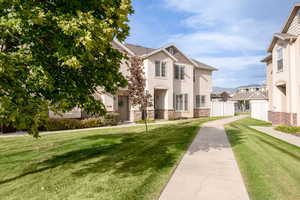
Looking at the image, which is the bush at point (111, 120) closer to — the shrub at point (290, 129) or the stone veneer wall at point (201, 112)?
the stone veneer wall at point (201, 112)

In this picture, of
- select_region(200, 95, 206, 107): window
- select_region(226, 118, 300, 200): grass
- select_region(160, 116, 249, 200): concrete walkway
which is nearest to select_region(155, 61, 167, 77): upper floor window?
select_region(200, 95, 206, 107): window

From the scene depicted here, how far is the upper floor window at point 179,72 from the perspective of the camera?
2256 cm

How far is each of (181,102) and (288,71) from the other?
11.5 meters

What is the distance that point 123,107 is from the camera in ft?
64.8

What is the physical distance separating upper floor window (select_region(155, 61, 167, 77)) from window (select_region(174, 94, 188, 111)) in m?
3.39

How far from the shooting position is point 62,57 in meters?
3.54

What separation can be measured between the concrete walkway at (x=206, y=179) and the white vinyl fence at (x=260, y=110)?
16368 mm

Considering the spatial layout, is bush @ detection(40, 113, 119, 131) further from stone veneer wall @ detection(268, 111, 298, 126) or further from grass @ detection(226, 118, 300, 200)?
stone veneer wall @ detection(268, 111, 298, 126)

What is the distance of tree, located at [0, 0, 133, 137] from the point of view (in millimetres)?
3389

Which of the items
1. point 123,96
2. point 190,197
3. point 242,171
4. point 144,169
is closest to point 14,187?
point 144,169

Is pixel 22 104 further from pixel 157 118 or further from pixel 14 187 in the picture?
pixel 157 118

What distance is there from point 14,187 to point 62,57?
3532 mm

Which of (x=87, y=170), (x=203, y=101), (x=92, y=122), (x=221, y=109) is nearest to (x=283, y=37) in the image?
(x=203, y=101)

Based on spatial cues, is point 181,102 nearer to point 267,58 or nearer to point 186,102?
point 186,102
